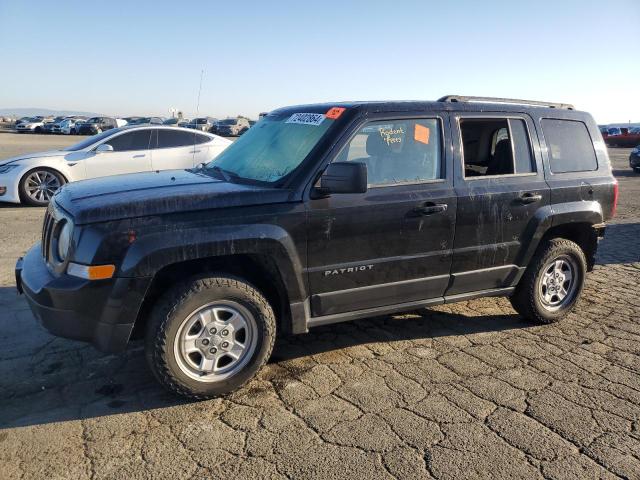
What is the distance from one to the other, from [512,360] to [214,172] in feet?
9.07

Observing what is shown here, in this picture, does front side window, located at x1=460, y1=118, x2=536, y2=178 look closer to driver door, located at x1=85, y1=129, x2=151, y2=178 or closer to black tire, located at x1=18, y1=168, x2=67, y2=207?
driver door, located at x1=85, y1=129, x2=151, y2=178

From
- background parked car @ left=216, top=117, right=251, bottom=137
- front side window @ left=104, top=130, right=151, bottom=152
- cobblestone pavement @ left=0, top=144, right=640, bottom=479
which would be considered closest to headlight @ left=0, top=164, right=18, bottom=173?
front side window @ left=104, top=130, right=151, bottom=152

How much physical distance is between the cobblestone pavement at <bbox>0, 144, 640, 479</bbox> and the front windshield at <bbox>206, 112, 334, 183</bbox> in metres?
1.42

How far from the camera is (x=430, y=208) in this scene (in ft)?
12.7

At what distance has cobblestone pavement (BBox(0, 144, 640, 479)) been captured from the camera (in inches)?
109

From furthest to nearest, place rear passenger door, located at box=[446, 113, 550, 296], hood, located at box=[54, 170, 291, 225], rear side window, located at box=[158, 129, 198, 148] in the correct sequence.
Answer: rear side window, located at box=[158, 129, 198, 148]
rear passenger door, located at box=[446, 113, 550, 296]
hood, located at box=[54, 170, 291, 225]

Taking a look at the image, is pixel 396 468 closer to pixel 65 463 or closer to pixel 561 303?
pixel 65 463

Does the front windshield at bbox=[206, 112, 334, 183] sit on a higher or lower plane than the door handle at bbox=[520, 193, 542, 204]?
higher

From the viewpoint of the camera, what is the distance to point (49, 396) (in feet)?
11.1

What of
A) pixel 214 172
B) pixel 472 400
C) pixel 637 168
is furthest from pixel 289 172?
pixel 637 168

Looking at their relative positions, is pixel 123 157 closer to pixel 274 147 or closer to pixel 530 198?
pixel 274 147

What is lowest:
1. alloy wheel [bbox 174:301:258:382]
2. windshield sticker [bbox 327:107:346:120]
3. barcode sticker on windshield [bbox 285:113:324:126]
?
alloy wheel [bbox 174:301:258:382]

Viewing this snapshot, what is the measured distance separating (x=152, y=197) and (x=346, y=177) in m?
1.21

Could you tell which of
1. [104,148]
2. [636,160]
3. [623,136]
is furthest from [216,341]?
[623,136]
